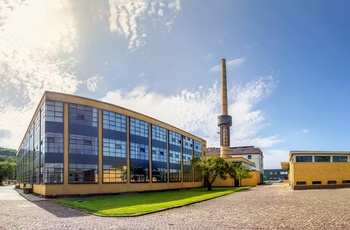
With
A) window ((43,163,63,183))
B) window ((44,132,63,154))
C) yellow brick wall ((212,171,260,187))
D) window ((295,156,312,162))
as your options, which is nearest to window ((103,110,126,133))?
window ((44,132,63,154))

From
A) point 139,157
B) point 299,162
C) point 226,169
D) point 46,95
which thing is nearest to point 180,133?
point 226,169

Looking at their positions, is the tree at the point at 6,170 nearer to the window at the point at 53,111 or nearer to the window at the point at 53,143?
the window at the point at 53,143

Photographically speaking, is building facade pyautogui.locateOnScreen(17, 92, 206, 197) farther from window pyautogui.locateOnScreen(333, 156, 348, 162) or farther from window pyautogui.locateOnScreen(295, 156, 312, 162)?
Result: window pyautogui.locateOnScreen(333, 156, 348, 162)

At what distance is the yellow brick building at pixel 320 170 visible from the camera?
51.2 m

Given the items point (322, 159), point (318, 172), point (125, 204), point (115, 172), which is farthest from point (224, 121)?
point (125, 204)

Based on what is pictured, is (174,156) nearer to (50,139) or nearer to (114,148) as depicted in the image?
(114,148)

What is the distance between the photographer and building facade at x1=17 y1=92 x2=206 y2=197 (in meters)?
36.0

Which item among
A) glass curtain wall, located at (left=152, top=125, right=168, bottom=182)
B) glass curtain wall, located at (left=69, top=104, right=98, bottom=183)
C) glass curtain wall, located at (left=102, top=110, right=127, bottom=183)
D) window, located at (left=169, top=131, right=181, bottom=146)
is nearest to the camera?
glass curtain wall, located at (left=69, top=104, right=98, bottom=183)

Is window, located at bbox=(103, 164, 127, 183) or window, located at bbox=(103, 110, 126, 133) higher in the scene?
window, located at bbox=(103, 110, 126, 133)

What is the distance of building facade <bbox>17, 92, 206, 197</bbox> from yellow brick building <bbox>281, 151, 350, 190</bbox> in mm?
21540

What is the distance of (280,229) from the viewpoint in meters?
14.1

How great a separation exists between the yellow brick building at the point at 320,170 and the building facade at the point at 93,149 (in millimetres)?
21540

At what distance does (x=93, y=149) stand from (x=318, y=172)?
35.3 meters

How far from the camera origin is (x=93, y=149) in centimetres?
3959
